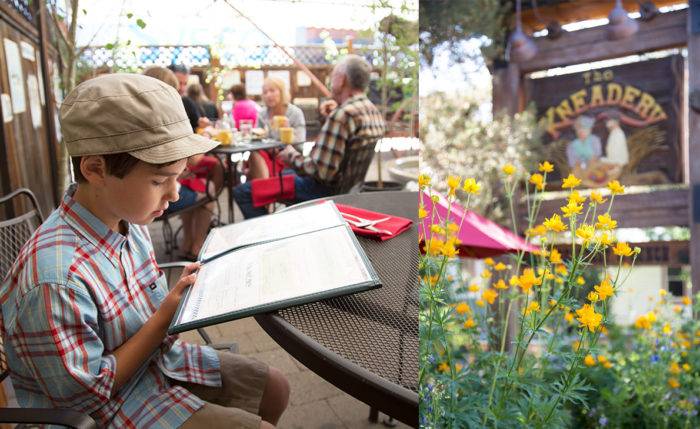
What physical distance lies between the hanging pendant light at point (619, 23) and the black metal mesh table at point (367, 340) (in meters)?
1.01

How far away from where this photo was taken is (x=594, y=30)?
1.72 meters

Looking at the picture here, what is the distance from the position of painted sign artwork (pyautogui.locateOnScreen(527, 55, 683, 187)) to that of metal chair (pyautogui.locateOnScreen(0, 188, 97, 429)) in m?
1.29

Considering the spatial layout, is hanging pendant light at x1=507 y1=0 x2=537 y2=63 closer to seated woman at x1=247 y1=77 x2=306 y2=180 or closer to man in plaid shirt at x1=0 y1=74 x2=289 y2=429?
seated woman at x1=247 y1=77 x2=306 y2=180

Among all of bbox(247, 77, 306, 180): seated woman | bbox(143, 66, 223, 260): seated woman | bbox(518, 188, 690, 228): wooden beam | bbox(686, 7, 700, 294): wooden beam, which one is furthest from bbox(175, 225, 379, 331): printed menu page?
bbox(686, 7, 700, 294): wooden beam

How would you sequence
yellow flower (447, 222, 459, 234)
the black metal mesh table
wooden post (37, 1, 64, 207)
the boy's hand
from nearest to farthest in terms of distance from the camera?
the black metal mesh table, yellow flower (447, 222, 459, 234), the boy's hand, wooden post (37, 1, 64, 207)

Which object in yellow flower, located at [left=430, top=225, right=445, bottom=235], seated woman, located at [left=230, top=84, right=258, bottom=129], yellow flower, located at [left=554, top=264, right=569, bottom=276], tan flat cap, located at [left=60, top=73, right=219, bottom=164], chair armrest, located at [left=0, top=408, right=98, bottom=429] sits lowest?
chair armrest, located at [left=0, top=408, right=98, bottom=429]

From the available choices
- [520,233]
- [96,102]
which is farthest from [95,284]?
[520,233]

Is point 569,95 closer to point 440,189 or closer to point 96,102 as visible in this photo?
point 440,189

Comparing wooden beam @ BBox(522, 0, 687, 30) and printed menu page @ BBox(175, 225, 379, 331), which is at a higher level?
wooden beam @ BBox(522, 0, 687, 30)

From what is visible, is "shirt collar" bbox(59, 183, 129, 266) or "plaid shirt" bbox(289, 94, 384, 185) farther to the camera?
"plaid shirt" bbox(289, 94, 384, 185)

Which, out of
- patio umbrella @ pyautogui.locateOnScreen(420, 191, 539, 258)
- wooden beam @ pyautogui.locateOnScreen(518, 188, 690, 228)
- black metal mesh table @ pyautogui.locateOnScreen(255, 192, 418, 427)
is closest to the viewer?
black metal mesh table @ pyautogui.locateOnScreen(255, 192, 418, 427)

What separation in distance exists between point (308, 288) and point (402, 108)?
69.4 inches

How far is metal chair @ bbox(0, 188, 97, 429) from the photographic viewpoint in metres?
0.76

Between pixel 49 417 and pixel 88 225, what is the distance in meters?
0.24
